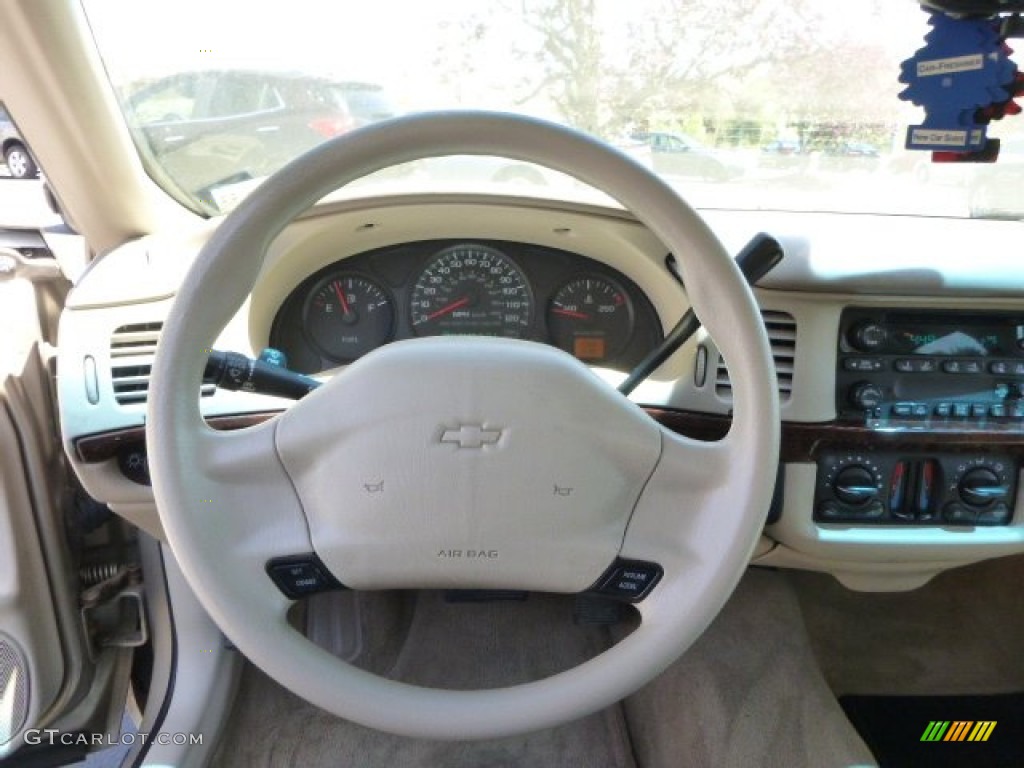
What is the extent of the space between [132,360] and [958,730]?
1989 mm

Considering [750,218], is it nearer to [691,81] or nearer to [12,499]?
[691,81]

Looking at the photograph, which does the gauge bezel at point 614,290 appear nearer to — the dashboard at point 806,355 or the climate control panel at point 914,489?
the dashboard at point 806,355

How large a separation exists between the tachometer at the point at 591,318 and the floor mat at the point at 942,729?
1.10 metres

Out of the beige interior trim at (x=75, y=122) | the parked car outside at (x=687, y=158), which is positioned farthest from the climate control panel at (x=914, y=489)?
the beige interior trim at (x=75, y=122)

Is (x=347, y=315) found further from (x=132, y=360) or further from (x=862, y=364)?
(x=862, y=364)

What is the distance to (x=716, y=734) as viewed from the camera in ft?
5.94

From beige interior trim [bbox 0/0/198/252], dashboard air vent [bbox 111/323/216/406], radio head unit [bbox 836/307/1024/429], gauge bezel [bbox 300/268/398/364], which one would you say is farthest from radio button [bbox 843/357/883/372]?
beige interior trim [bbox 0/0/198/252]

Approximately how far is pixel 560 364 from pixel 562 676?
37cm

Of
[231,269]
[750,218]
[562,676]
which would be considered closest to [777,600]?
[750,218]

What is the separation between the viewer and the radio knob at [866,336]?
5.13 feet

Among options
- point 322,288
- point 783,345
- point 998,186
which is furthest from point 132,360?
point 998,186

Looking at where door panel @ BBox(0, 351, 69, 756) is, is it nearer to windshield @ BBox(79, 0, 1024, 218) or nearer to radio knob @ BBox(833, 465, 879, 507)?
windshield @ BBox(79, 0, 1024, 218)

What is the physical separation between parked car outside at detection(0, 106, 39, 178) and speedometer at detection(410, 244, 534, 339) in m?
0.78

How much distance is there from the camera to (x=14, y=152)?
1.72 meters
